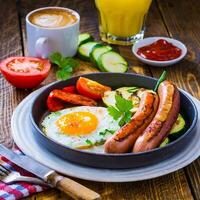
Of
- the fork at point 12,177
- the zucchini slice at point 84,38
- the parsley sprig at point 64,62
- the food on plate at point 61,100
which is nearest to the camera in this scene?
the fork at point 12,177

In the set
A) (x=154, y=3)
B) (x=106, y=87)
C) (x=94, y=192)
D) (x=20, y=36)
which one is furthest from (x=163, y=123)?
(x=154, y=3)

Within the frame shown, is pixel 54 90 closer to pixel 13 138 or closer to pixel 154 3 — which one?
pixel 13 138

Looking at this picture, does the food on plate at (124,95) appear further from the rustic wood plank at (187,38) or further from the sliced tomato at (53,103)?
the rustic wood plank at (187,38)

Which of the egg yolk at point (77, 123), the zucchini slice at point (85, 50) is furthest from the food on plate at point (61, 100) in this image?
the zucchini slice at point (85, 50)

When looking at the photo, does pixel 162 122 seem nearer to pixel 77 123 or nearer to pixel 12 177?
pixel 77 123

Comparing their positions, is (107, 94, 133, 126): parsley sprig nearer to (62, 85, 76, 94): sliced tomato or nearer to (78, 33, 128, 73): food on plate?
(62, 85, 76, 94): sliced tomato
